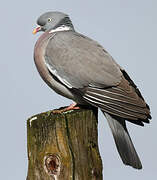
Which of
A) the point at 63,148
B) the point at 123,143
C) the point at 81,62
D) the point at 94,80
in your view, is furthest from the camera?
the point at 81,62

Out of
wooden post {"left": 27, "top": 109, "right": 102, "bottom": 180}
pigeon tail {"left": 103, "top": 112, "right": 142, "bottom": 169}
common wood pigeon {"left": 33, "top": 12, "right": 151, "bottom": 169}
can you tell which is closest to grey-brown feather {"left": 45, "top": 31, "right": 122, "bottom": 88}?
common wood pigeon {"left": 33, "top": 12, "right": 151, "bottom": 169}

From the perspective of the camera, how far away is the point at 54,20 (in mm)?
7930

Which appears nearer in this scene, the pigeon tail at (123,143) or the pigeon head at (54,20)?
the pigeon tail at (123,143)

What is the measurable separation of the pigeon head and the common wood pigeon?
0.42 m

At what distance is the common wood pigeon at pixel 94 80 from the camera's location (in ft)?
21.9

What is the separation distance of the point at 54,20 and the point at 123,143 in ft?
8.34

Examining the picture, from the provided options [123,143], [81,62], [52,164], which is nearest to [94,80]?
[81,62]

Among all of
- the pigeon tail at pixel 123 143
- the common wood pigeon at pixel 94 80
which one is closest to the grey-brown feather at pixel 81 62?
the common wood pigeon at pixel 94 80

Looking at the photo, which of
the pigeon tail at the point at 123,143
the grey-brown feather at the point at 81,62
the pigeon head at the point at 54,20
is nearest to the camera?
the pigeon tail at the point at 123,143

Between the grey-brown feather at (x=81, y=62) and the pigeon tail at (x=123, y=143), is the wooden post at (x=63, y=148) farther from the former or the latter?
the grey-brown feather at (x=81, y=62)

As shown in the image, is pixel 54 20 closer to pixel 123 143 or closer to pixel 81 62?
pixel 81 62

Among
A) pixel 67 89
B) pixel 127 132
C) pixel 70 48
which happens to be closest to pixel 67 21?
pixel 70 48

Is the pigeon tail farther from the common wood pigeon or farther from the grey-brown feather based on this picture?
the grey-brown feather

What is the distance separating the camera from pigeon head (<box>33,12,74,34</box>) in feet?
25.9
